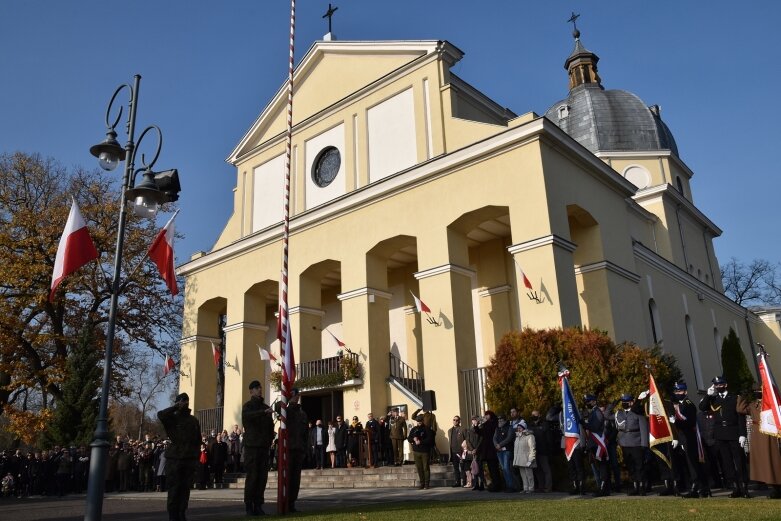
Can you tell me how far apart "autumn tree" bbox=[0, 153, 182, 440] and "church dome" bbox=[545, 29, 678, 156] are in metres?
22.1

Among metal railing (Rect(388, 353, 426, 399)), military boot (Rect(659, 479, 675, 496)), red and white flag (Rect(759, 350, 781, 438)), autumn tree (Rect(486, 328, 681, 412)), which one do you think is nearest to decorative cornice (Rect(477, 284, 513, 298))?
metal railing (Rect(388, 353, 426, 399))

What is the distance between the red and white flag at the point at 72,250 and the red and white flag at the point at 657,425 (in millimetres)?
8991

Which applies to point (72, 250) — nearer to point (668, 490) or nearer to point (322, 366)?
point (668, 490)

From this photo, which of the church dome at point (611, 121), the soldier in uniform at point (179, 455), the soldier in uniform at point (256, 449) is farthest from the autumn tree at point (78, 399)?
the church dome at point (611, 121)

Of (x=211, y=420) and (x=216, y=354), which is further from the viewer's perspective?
(x=216, y=354)

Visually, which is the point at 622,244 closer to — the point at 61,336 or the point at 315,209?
the point at 315,209

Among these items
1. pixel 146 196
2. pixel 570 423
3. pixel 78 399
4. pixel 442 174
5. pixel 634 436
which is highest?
pixel 442 174

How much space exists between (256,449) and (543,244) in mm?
9524

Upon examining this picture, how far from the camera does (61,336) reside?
82.6 ft

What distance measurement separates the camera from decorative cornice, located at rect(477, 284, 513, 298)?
20.6 m

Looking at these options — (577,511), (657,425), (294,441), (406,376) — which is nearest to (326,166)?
(406,376)

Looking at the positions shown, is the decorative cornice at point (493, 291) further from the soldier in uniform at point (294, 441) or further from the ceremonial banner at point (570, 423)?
the soldier in uniform at point (294, 441)

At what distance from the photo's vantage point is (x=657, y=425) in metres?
10.4

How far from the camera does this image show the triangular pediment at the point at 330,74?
70.0 ft
